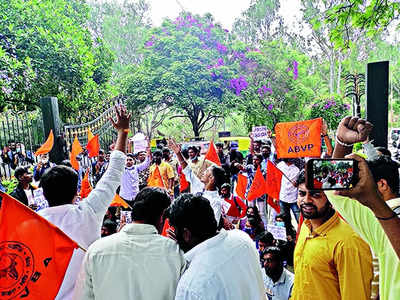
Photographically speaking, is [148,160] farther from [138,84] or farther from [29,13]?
[138,84]

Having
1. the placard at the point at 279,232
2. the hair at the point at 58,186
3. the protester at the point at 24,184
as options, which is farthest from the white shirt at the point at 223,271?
the protester at the point at 24,184

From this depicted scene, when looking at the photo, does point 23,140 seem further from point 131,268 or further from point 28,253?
point 131,268

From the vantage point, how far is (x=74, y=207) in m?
2.02

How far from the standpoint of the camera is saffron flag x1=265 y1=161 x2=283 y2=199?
179 inches

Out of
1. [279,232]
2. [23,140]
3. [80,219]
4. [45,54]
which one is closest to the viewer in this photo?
[80,219]

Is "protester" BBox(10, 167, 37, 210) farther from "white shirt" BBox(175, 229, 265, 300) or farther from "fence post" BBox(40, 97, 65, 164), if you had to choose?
"white shirt" BBox(175, 229, 265, 300)

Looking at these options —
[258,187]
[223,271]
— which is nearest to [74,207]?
[223,271]

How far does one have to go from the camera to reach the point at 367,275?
5.92ft

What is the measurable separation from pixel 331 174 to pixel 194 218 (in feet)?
2.60

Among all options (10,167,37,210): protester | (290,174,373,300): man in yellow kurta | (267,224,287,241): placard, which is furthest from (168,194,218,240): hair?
(10,167,37,210): protester

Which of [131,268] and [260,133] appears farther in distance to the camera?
[260,133]

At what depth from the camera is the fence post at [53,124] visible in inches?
252

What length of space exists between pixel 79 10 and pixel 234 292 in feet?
48.0

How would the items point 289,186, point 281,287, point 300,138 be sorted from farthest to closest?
point 289,186 < point 300,138 < point 281,287
